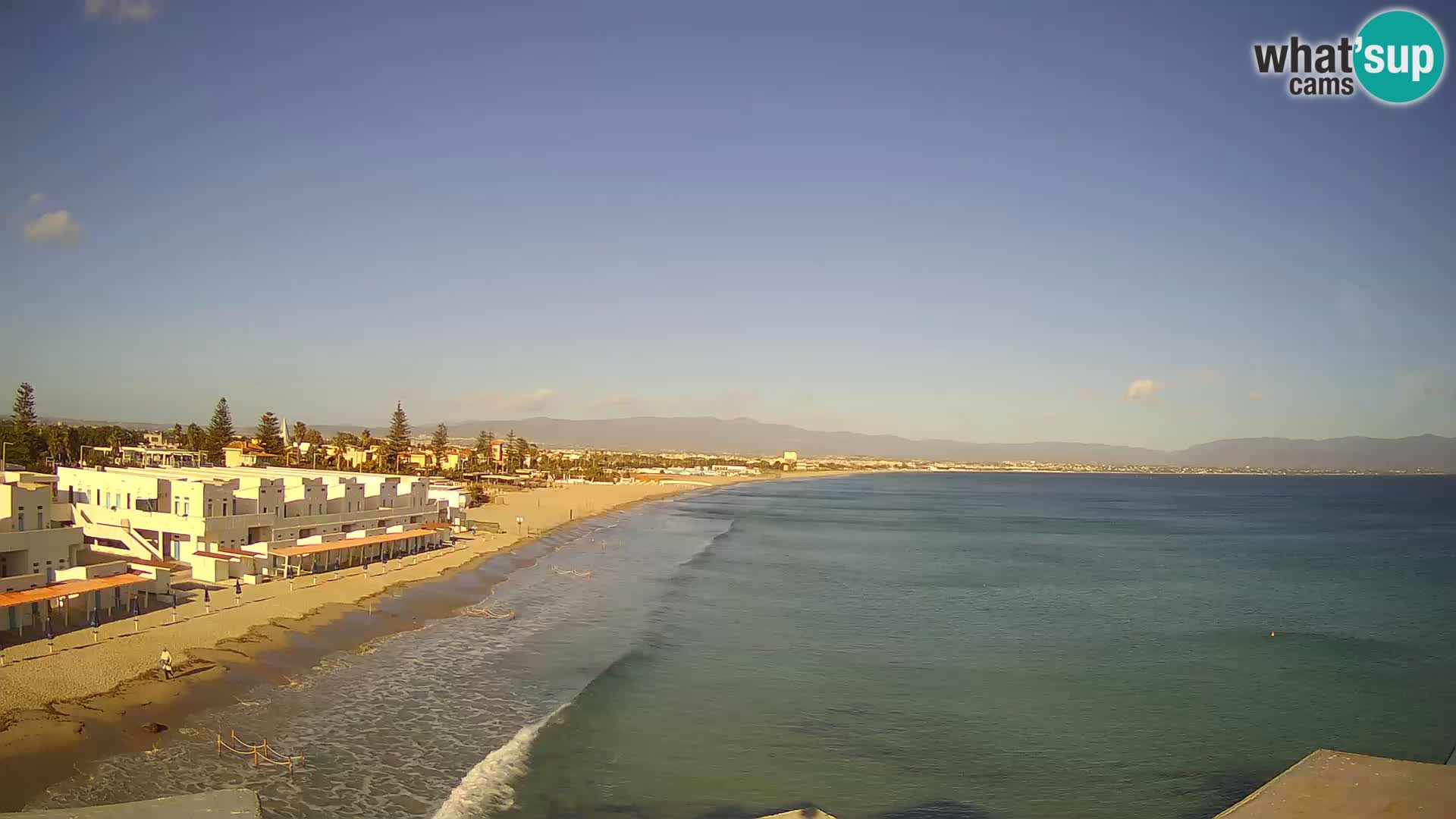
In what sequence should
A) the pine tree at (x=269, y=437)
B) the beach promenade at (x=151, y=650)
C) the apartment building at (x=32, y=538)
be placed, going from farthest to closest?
1. the pine tree at (x=269, y=437)
2. the apartment building at (x=32, y=538)
3. the beach promenade at (x=151, y=650)

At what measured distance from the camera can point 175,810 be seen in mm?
11906

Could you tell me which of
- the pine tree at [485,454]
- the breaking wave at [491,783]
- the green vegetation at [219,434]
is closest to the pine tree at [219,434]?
the green vegetation at [219,434]

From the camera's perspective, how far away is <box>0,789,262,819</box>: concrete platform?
11.6 m

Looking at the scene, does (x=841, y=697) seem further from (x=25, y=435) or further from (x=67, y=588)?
(x=25, y=435)

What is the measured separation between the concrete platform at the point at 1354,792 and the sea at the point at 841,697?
2.77 meters

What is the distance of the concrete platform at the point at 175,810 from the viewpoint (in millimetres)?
11594

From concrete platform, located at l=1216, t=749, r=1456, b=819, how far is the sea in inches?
109

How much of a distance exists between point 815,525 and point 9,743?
65.5 m

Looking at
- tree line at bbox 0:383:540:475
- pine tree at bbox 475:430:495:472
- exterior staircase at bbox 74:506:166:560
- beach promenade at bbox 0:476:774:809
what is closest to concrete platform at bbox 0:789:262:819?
beach promenade at bbox 0:476:774:809

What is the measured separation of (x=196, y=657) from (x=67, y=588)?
5548 mm

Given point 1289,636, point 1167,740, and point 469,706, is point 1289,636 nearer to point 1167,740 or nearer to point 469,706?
point 1167,740

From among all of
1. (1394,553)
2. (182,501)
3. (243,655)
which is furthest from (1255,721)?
(1394,553)

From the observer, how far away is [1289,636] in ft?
108

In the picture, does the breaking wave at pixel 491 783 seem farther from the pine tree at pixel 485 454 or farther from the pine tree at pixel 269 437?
the pine tree at pixel 485 454
